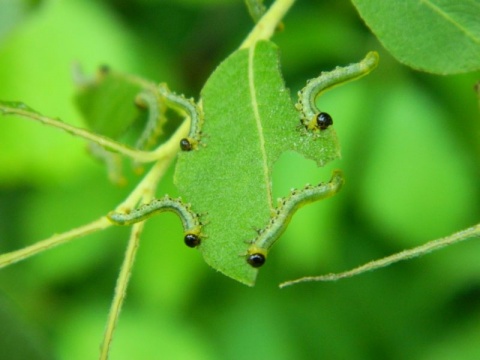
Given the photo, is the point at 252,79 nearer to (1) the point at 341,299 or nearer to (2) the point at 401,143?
(2) the point at 401,143

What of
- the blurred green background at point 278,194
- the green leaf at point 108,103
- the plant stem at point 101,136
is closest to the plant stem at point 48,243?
the plant stem at point 101,136

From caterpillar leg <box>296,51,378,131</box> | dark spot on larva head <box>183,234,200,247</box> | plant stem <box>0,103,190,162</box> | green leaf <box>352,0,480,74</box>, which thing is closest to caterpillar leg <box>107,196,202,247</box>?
dark spot on larva head <box>183,234,200,247</box>

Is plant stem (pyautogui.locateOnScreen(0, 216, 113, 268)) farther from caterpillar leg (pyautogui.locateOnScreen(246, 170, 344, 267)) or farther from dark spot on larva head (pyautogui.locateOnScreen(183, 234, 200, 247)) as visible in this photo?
caterpillar leg (pyautogui.locateOnScreen(246, 170, 344, 267))

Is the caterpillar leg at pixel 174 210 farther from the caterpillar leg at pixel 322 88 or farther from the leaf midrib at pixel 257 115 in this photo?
the caterpillar leg at pixel 322 88

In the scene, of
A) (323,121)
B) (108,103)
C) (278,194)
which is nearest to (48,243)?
(323,121)

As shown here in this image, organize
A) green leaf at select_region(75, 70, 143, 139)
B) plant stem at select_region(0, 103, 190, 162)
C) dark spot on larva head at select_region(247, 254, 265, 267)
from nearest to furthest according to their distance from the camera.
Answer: dark spot on larva head at select_region(247, 254, 265, 267) < plant stem at select_region(0, 103, 190, 162) < green leaf at select_region(75, 70, 143, 139)

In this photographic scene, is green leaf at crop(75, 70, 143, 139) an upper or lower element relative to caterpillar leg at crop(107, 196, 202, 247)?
upper
